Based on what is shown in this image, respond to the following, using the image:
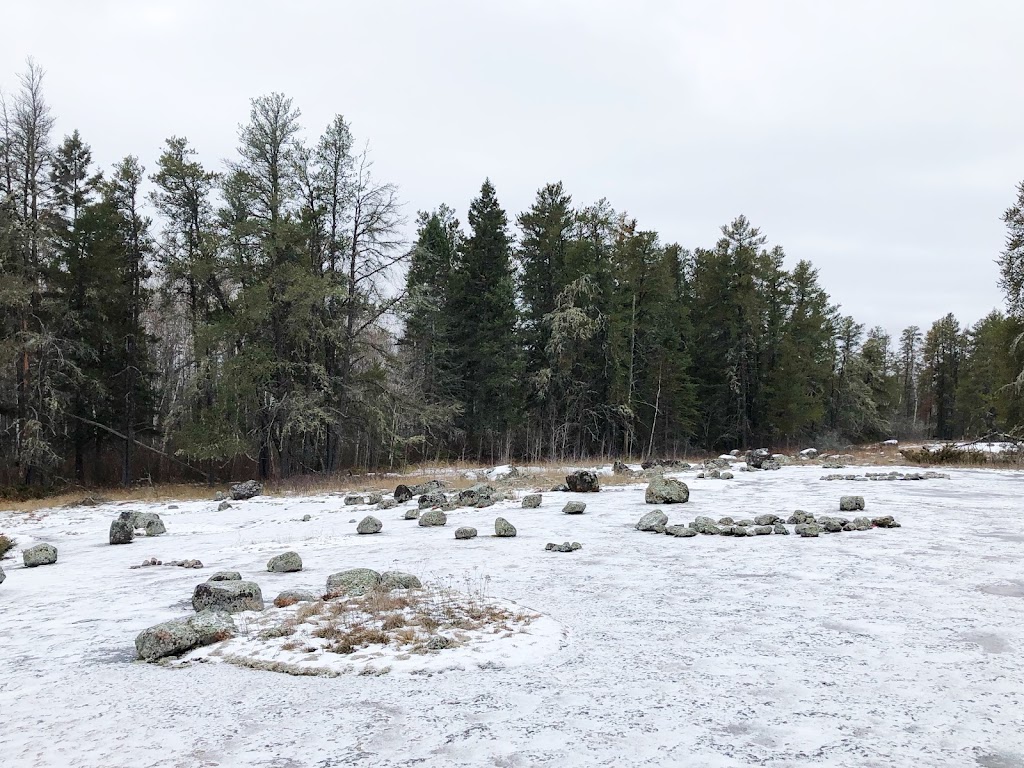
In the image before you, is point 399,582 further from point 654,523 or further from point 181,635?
point 654,523

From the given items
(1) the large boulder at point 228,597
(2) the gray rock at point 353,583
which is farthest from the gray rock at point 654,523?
(1) the large boulder at point 228,597

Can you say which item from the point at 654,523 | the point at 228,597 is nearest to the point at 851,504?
the point at 654,523

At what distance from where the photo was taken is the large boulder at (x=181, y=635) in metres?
4.27

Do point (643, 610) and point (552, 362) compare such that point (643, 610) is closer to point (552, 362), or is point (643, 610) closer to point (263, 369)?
point (263, 369)

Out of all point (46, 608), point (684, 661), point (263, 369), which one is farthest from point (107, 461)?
point (684, 661)

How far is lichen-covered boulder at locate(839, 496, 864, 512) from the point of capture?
9.95 meters

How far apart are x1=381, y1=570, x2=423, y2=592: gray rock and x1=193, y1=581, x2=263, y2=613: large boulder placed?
111cm

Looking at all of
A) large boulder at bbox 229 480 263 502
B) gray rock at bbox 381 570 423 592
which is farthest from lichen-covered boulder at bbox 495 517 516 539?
large boulder at bbox 229 480 263 502

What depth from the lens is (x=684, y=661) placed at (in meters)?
3.98

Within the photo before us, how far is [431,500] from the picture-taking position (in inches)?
511

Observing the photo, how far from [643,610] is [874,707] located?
83.5 inches

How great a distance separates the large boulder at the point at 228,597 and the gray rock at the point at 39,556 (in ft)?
16.3

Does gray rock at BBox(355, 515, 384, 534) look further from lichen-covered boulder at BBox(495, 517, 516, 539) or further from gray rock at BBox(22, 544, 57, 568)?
gray rock at BBox(22, 544, 57, 568)

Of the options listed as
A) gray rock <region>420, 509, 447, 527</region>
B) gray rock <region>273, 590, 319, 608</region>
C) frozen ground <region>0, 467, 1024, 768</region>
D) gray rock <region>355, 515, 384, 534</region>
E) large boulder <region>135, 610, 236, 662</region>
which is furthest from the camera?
gray rock <region>420, 509, 447, 527</region>
